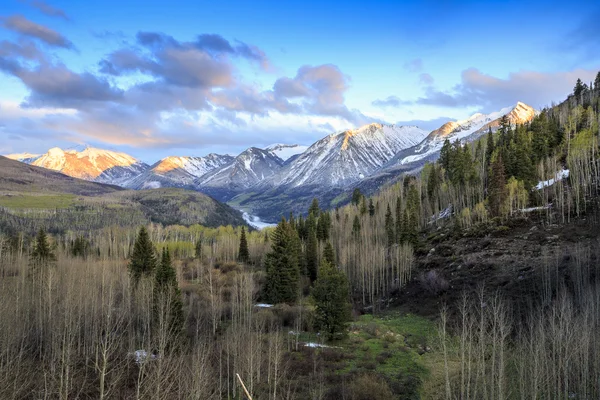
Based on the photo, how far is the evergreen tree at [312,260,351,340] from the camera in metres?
51.1

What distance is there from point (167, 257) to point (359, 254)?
5546cm

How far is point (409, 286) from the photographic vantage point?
278ft

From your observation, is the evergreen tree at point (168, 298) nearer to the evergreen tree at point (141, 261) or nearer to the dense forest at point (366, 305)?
the dense forest at point (366, 305)

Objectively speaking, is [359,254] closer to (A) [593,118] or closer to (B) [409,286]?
(B) [409,286]

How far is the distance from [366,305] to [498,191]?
47.3 meters

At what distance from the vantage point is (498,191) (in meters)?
99.4

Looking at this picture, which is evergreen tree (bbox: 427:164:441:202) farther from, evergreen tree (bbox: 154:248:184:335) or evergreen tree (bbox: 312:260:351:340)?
evergreen tree (bbox: 154:248:184:335)

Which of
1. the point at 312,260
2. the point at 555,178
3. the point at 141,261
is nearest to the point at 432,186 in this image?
the point at 555,178

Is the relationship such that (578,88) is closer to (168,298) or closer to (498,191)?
(498,191)

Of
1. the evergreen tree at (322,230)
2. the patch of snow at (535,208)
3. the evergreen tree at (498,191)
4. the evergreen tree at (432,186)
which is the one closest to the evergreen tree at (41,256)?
the evergreen tree at (322,230)

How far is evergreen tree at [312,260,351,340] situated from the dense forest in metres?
0.19

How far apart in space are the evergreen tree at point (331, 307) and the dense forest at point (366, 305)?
19cm

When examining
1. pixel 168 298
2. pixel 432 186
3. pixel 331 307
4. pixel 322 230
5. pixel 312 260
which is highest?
pixel 432 186

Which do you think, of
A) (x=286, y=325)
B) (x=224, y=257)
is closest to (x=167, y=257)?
(x=286, y=325)
